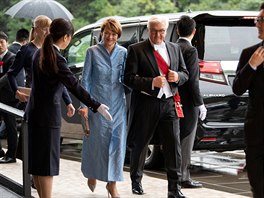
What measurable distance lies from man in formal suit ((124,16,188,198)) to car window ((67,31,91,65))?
3762 mm

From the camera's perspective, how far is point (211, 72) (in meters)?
10.6

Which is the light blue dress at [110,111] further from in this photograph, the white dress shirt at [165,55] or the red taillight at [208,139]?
the red taillight at [208,139]

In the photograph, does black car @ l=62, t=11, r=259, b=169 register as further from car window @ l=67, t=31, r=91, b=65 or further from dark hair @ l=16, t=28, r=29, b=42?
dark hair @ l=16, t=28, r=29, b=42

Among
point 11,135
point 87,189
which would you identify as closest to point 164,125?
point 87,189

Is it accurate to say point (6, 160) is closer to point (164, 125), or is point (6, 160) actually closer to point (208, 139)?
point (208, 139)

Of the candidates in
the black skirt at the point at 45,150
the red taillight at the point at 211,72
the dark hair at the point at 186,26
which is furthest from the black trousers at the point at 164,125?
the red taillight at the point at 211,72

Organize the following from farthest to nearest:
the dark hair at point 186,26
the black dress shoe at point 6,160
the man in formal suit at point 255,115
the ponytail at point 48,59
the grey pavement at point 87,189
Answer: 1. the black dress shoe at point 6,160
2. the dark hair at point 186,26
3. the grey pavement at point 87,189
4. the ponytail at point 48,59
5. the man in formal suit at point 255,115

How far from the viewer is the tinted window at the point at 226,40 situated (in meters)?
10.7

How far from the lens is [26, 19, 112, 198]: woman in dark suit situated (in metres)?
7.51

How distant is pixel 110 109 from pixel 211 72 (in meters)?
2.13

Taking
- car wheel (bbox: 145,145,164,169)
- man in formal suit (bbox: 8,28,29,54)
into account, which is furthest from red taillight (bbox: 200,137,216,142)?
man in formal suit (bbox: 8,28,29,54)

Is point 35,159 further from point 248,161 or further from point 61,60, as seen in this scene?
point 248,161

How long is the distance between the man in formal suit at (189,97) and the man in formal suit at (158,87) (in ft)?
1.39

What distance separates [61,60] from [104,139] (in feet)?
4.93
